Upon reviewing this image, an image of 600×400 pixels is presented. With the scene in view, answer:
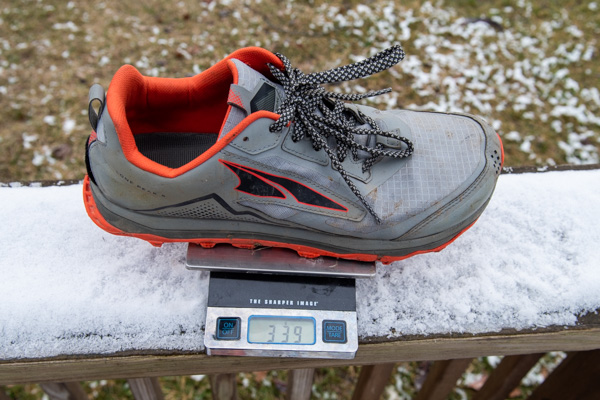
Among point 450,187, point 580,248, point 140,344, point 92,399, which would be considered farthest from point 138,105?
point 92,399

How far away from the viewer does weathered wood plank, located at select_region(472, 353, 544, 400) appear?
137 centimetres

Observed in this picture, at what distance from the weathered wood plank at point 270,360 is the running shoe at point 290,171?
0.79 ft

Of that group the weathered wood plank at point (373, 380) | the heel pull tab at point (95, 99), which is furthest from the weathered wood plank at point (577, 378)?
the heel pull tab at point (95, 99)

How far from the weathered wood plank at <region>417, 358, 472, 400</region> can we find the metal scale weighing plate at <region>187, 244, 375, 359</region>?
0.42 metres

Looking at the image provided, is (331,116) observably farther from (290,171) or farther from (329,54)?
(329,54)

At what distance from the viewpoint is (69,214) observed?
131 centimetres

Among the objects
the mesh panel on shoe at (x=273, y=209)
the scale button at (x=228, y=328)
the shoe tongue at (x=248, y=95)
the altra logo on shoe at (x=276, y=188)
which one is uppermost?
the shoe tongue at (x=248, y=95)

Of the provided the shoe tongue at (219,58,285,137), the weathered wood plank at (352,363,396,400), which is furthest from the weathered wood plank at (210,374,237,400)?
the shoe tongue at (219,58,285,137)

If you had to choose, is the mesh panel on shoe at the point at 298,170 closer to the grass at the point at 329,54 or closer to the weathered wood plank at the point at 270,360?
the weathered wood plank at the point at 270,360

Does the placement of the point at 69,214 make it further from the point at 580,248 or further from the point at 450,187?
the point at 580,248

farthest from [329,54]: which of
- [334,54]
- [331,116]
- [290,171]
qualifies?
[290,171]

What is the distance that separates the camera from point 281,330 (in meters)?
1.07

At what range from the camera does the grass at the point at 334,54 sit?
8.71ft

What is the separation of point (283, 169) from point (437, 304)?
536 millimetres
